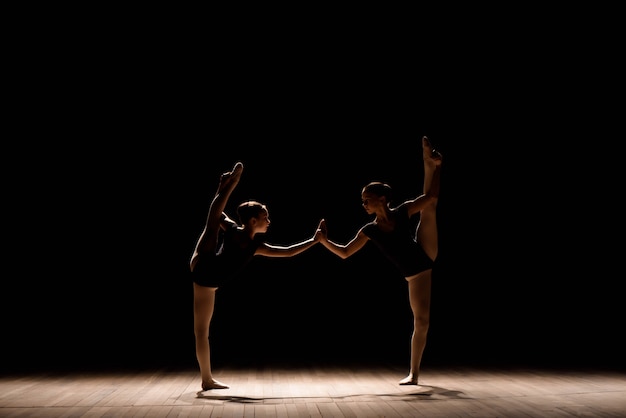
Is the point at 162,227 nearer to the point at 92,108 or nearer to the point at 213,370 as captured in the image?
the point at 92,108

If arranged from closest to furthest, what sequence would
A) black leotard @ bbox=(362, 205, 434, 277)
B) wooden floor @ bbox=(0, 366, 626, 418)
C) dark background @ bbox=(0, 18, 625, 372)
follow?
wooden floor @ bbox=(0, 366, 626, 418)
black leotard @ bbox=(362, 205, 434, 277)
dark background @ bbox=(0, 18, 625, 372)

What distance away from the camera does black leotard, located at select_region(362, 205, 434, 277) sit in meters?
4.07

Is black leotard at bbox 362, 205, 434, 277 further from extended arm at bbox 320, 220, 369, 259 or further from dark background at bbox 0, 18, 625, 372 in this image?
dark background at bbox 0, 18, 625, 372

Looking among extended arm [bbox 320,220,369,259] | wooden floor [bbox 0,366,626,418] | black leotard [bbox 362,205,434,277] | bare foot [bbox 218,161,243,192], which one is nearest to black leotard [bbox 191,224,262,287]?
bare foot [bbox 218,161,243,192]

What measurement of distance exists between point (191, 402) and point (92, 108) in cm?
416

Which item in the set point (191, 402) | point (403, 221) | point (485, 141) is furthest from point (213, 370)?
point (485, 141)

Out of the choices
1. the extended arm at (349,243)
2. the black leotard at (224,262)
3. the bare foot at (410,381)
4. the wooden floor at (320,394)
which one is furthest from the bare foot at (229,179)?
the bare foot at (410,381)

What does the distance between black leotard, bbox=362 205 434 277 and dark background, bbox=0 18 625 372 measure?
250cm

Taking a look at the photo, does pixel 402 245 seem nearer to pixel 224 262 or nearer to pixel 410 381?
pixel 410 381

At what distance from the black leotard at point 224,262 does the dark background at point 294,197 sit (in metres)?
2.60

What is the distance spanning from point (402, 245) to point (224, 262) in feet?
3.47

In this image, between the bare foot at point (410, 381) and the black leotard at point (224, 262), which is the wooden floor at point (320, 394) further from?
the black leotard at point (224, 262)

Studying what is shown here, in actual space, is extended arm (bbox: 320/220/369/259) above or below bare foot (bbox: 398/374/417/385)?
above

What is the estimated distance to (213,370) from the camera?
16.9 ft
